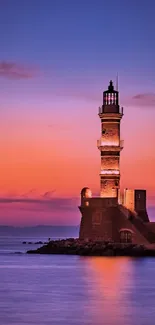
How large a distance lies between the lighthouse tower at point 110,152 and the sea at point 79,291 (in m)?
4.79

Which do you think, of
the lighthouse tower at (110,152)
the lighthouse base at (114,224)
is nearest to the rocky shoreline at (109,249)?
the lighthouse base at (114,224)

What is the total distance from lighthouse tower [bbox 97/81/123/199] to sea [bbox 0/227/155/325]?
479 cm

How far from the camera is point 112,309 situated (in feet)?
124

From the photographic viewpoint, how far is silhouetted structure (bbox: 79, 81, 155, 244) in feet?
224

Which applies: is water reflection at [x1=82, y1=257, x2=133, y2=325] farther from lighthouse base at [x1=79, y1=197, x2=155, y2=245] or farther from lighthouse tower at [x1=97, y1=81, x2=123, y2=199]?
lighthouse tower at [x1=97, y1=81, x2=123, y2=199]

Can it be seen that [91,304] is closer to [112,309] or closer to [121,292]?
[112,309]

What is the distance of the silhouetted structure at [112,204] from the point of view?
68.1 meters

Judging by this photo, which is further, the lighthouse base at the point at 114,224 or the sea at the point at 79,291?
the lighthouse base at the point at 114,224

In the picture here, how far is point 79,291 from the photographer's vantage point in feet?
149

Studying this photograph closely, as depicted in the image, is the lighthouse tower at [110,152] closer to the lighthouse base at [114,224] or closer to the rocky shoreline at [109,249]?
the lighthouse base at [114,224]

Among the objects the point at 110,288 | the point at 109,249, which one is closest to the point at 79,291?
the point at 110,288

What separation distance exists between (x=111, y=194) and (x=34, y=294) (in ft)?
82.4

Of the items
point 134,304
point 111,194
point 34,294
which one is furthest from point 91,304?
point 111,194

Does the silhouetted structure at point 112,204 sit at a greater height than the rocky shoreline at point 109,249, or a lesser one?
greater
